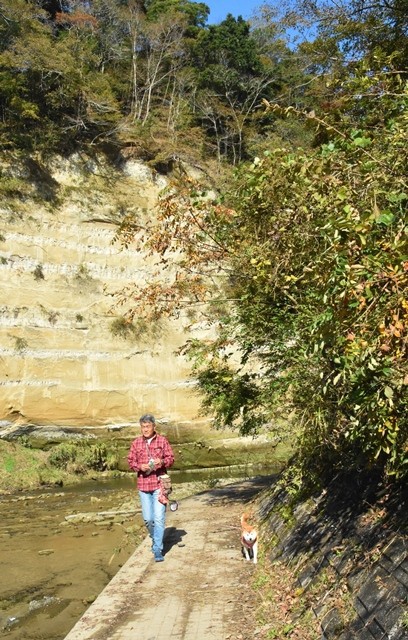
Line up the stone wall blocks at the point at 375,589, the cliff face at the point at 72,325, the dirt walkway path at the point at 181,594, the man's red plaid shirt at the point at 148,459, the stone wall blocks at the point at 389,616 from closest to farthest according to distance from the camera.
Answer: the stone wall blocks at the point at 389,616, the stone wall blocks at the point at 375,589, the dirt walkway path at the point at 181,594, the man's red plaid shirt at the point at 148,459, the cliff face at the point at 72,325

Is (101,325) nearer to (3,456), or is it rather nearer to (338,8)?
(3,456)

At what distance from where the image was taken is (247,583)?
6184 mm

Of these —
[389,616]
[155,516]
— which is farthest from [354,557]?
[155,516]

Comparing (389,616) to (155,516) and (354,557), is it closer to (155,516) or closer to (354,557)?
(354,557)

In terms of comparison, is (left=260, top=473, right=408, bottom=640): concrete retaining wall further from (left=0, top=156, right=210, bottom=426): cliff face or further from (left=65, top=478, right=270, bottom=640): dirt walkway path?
(left=0, top=156, right=210, bottom=426): cliff face

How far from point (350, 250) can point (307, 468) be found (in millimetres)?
3823

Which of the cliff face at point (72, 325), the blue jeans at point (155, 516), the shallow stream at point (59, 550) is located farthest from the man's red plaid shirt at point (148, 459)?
the cliff face at point (72, 325)

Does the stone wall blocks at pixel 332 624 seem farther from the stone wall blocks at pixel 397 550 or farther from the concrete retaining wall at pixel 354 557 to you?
the stone wall blocks at pixel 397 550

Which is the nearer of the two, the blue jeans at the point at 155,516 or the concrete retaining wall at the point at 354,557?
the concrete retaining wall at the point at 354,557

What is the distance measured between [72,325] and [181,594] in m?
17.7

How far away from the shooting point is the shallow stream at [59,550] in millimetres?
6707

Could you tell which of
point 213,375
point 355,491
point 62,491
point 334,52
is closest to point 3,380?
point 62,491

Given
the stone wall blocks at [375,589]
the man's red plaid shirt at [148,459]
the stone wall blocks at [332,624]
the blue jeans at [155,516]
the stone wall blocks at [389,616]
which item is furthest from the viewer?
the man's red plaid shirt at [148,459]

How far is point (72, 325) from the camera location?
900 inches
